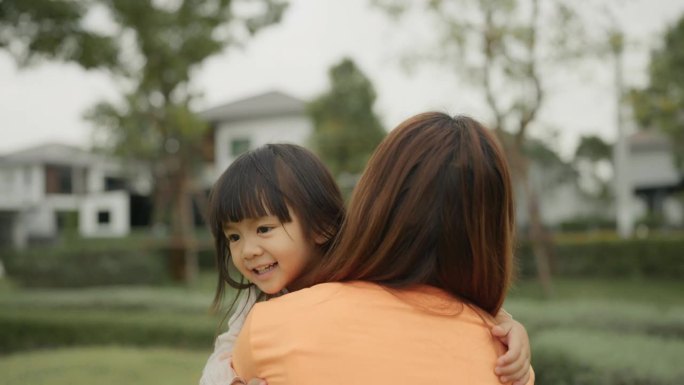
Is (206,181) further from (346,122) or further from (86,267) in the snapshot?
(86,267)

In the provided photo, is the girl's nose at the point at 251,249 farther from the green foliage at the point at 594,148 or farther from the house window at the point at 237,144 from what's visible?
the green foliage at the point at 594,148

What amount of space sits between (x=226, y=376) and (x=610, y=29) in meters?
15.0

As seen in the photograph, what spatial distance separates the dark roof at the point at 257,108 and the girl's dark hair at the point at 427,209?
3399 centimetres

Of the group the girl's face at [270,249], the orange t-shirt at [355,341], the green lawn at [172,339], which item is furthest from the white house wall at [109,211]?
the orange t-shirt at [355,341]

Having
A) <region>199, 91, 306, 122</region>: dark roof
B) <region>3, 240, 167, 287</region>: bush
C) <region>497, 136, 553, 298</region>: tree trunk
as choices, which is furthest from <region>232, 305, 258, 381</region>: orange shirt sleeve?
<region>199, 91, 306, 122</region>: dark roof

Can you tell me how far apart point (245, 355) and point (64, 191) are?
45.3 metres

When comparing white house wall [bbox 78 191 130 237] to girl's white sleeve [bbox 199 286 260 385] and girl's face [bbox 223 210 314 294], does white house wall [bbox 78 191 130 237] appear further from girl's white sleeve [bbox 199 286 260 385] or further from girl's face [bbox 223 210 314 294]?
girl's face [bbox 223 210 314 294]

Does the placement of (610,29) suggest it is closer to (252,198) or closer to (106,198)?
(252,198)

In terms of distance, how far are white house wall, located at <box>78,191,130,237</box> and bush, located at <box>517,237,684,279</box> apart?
29431 mm

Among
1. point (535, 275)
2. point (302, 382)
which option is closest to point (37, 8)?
point (302, 382)

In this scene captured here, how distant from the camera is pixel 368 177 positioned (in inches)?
54.2

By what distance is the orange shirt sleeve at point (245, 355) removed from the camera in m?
1.25

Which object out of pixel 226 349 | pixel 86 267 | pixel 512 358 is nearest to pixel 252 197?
pixel 226 349

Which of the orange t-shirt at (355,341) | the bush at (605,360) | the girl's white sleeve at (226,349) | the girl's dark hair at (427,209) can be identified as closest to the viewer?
the orange t-shirt at (355,341)
